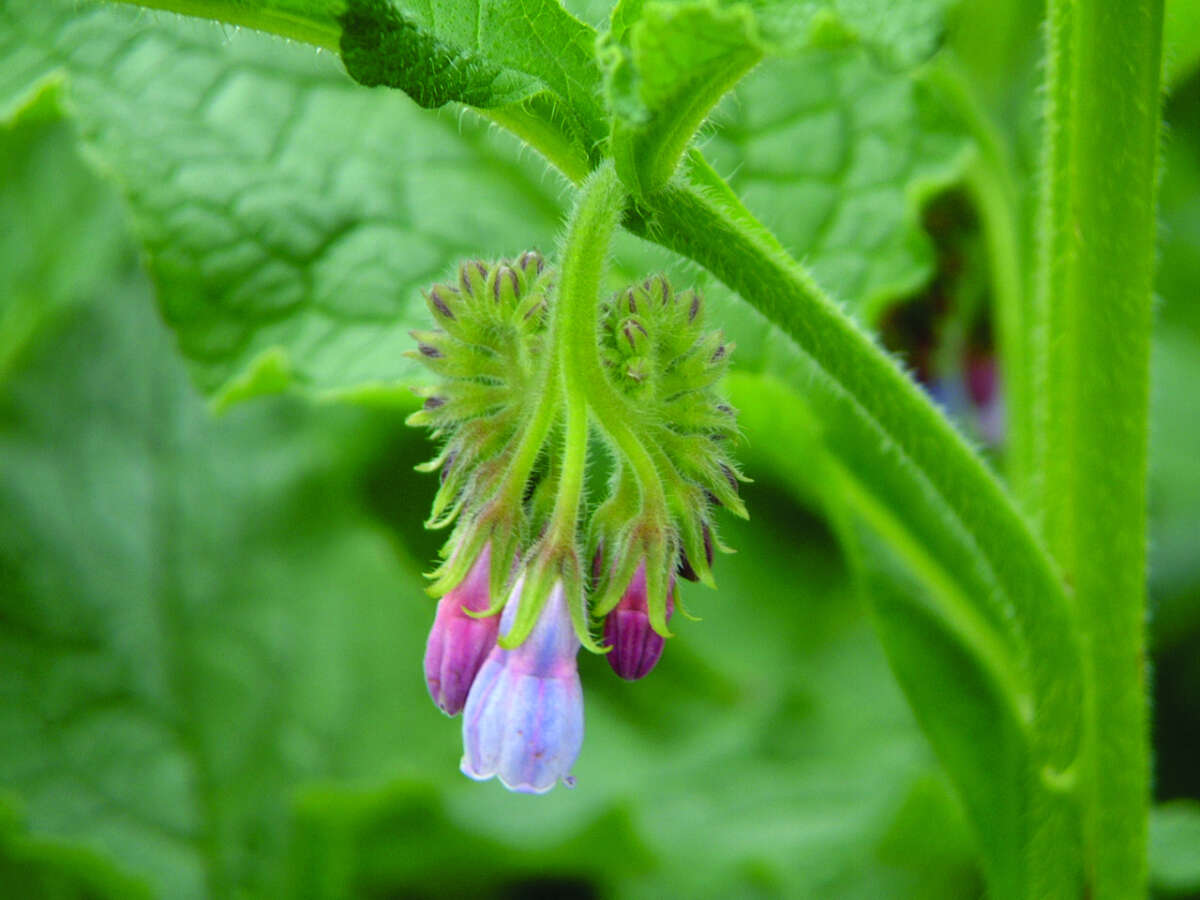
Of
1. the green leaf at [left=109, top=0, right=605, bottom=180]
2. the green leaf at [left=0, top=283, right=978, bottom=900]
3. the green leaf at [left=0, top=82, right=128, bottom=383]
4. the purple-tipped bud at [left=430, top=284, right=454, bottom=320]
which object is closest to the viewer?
the green leaf at [left=109, top=0, right=605, bottom=180]

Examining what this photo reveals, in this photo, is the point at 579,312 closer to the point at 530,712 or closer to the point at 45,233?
the point at 530,712

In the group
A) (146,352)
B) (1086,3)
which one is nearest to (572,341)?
(1086,3)

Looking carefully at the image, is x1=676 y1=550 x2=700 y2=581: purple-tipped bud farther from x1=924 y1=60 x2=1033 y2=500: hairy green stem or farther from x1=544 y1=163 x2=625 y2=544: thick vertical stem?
x1=924 y1=60 x2=1033 y2=500: hairy green stem

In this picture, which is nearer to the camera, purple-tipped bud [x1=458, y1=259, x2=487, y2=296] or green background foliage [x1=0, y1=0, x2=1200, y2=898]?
purple-tipped bud [x1=458, y1=259, x2=487, y2=296]

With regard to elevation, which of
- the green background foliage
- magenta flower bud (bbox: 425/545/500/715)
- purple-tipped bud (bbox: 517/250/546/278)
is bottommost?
magenta flower bud (bbox: 425/545/500/715)

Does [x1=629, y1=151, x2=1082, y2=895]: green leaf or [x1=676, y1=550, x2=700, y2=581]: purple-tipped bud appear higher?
[x1=629, y1=151, x2=1082, y2=895]: green leaf

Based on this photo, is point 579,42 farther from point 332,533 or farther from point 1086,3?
point 332,533

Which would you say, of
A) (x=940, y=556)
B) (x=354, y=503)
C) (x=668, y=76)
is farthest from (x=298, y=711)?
(x=668, y=76)

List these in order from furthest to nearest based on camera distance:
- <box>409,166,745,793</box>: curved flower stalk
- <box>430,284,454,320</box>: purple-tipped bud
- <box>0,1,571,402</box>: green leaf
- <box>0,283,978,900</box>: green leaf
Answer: <box>0,283,978,900</box>: green leaf, <box>0,1,571,402</box>: green leaf, <box>430,284,454,320</box>: purple-tipped bud, <box>409,166,745,793</box>: curved flower stalk

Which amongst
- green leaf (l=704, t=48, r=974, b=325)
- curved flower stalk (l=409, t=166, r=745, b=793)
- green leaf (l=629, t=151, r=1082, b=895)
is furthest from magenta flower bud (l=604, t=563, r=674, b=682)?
green leaf (l=704, t=48, r=974, b=325)
